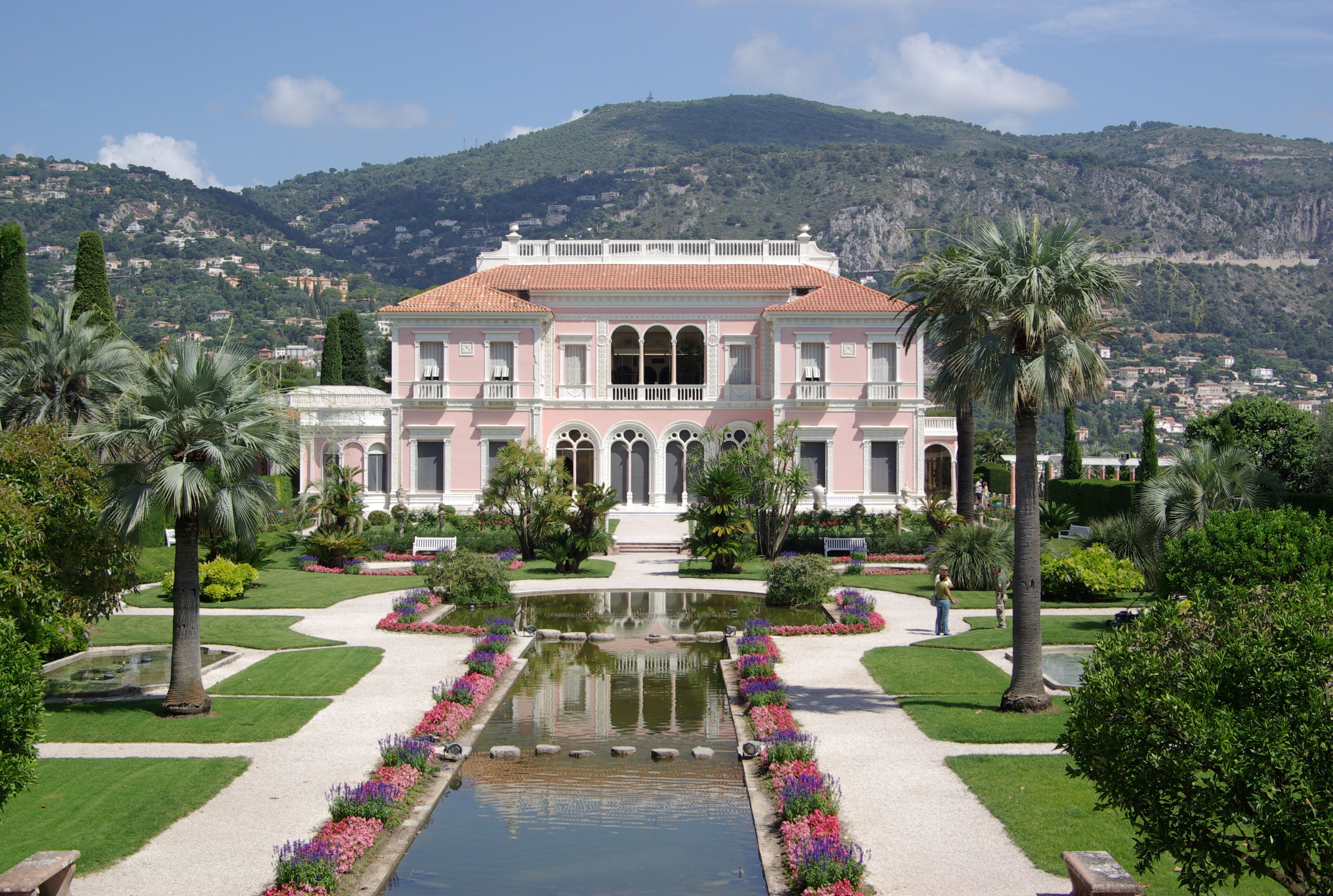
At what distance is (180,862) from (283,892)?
1.52 meters

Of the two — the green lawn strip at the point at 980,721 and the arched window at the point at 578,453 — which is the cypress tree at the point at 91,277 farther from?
the green lawn strip at the point at 980,721

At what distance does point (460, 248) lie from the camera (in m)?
152

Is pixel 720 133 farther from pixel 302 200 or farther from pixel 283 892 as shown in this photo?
pixel 283 892

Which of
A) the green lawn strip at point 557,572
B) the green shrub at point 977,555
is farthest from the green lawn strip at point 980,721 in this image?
the green lawn strip at point 557,572

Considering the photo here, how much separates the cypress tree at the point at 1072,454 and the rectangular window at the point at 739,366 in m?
12.2

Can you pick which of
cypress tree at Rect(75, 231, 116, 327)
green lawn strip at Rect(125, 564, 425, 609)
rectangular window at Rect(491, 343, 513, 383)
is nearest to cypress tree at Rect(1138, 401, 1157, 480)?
green lawn strip at Rect(125, 564, 425, 609)

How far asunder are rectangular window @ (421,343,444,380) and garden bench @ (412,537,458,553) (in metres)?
11.0

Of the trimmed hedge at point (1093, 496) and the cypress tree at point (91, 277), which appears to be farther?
the trimmed hedge at point (1093, 496)

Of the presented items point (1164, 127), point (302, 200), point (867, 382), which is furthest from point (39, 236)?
point (1164, 127)

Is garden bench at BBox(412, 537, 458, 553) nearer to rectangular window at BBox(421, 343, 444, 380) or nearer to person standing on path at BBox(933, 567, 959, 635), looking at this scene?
rectangular window at BBox(421, 343, 444, 380)

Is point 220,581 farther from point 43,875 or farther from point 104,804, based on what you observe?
point 43,875

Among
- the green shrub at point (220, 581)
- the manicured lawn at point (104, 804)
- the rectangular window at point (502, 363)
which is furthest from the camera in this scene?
the rectangular window at point (502, 363)

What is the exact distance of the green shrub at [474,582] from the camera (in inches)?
920

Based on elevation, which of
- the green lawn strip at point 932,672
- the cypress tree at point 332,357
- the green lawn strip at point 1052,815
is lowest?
the green lawn strip at point 1052,815
